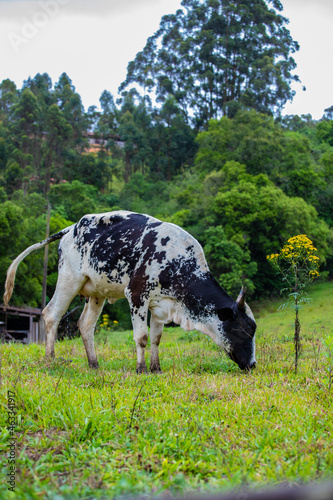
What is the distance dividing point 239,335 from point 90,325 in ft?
7.93

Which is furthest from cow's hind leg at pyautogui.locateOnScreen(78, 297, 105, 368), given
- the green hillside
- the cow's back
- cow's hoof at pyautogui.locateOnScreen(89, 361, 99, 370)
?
the green hillside

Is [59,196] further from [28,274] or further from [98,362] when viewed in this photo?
[98,362]

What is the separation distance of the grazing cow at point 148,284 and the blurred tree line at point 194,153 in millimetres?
20901

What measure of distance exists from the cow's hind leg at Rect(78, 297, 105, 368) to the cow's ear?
2.05m

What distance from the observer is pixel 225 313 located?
6.84 metres

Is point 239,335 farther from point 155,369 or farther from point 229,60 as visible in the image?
point 229,60

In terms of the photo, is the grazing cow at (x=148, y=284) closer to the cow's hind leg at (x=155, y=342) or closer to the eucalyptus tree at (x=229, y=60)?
the cow's hind leg at (x=155, y=342)

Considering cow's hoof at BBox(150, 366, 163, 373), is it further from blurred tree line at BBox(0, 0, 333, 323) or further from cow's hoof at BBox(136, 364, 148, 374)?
blurred tree line at BBox(0, 0, 333, 323)

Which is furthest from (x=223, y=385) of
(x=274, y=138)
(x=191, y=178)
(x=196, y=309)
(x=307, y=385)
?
(x=191, y=178)

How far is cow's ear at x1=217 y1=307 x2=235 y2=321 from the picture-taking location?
680cm

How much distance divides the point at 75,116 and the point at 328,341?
64.8 metres

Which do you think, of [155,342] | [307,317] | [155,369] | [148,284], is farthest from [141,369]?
[307,317]

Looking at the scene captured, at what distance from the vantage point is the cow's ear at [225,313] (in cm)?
680

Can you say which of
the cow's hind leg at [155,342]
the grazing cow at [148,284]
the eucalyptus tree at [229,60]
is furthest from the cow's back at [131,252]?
the eucalyptus tree at [229,60]
